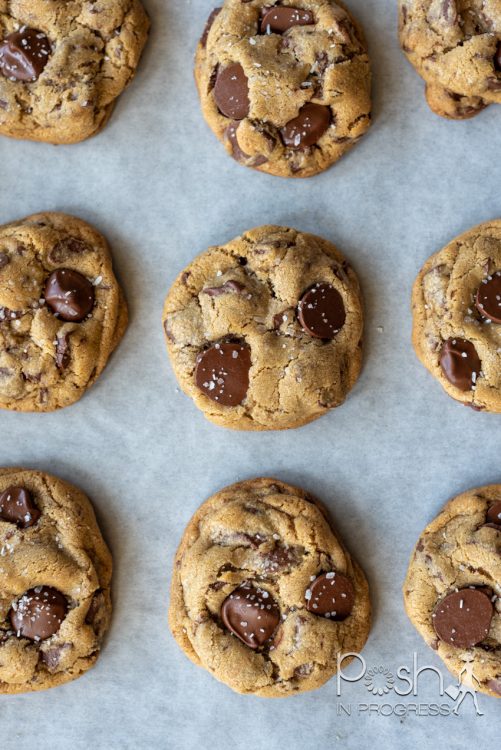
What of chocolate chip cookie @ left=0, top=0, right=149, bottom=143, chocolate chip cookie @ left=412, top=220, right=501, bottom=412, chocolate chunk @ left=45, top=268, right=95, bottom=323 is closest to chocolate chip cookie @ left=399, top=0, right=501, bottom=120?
chocolate chip cookie @ left=412, top=220, right=501, bottom=412

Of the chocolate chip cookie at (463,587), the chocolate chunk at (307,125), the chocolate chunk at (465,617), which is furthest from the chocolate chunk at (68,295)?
the chocolate chunk at (465,617)

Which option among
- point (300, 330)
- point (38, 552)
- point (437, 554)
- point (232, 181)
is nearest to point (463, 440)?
point (437, 554)

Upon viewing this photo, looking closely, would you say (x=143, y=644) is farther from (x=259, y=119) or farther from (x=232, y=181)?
(x=259, y=119)

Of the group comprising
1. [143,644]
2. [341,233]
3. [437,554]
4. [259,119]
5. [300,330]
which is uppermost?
[259,119]

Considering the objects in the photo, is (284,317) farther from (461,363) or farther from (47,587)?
(47,587)

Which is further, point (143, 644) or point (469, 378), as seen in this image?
point (143, 644)

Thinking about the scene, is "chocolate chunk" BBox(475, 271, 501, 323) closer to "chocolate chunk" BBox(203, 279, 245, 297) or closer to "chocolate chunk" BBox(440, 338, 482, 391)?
"chocolate chunk" BBox(440, 338, 482, 391)

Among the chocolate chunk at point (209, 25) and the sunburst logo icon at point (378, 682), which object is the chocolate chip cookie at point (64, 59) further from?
the sunburst logo icon at point (378, 682)

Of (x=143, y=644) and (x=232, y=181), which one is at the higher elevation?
(x=232, y=181)

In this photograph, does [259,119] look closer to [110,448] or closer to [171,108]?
[171,108]
